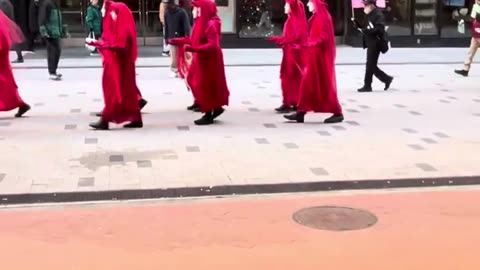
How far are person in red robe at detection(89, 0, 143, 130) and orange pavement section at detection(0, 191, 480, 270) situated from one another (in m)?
3.04

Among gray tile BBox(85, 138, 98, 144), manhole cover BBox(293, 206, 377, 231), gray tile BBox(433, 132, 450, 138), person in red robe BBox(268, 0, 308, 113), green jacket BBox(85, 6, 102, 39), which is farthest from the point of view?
green jacket BBox(85, 6, 102, 39)

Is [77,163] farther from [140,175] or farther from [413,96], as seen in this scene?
[413,96]

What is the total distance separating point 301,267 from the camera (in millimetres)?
4738

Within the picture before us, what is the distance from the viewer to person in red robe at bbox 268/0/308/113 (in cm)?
988

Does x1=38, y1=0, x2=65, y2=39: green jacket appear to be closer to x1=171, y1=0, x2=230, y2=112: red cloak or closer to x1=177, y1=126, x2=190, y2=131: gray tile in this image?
x1=171, y1=0, x2=230, y2=112: red cloak

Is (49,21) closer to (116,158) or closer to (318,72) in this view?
→ (318,72)

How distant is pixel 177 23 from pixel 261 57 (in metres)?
4.82

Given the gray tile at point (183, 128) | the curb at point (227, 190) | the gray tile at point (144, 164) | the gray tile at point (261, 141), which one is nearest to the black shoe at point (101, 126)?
the gray tile at point (183, 128)

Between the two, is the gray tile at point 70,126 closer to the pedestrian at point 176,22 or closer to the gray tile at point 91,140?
the gray tile at point 91,140

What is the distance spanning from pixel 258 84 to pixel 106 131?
16.7 feet

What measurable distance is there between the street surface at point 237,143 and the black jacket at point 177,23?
183 centimetres

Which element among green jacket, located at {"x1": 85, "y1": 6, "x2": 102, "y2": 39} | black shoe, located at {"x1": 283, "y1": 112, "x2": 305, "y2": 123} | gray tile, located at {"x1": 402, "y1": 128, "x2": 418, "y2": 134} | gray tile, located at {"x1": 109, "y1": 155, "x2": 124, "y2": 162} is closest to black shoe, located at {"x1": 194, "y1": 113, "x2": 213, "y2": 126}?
black shoe, located at {"x1": 283, "y1": 112, "x2": 305, "y2": 123}

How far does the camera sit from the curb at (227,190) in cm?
628

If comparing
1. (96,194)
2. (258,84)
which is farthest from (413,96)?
(96,194)
